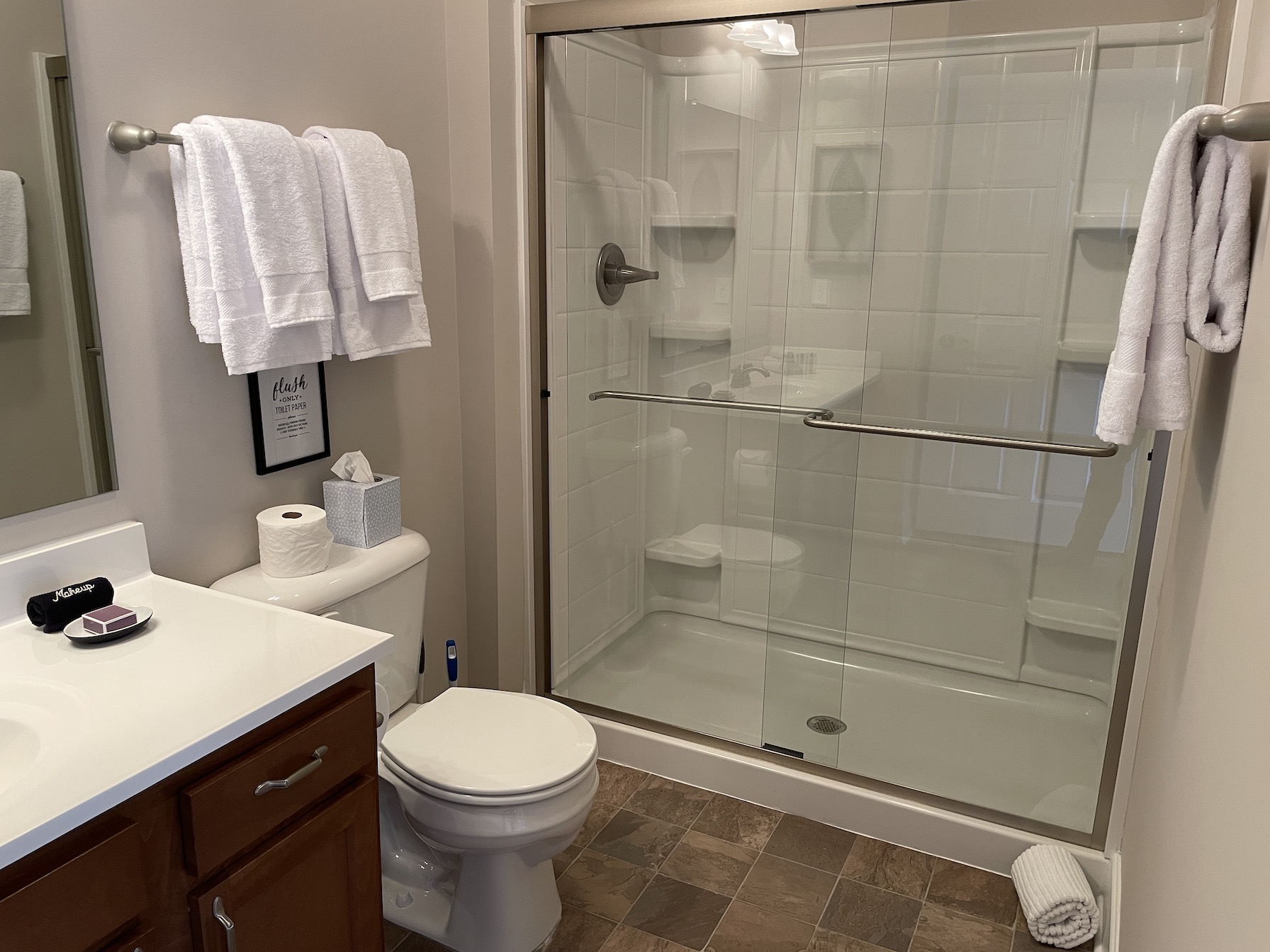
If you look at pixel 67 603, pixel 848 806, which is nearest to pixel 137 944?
pixel 67 603

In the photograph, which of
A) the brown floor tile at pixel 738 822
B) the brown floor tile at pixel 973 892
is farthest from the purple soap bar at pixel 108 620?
the brown floor tile at pixel 973 892

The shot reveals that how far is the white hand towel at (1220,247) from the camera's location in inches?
49.6

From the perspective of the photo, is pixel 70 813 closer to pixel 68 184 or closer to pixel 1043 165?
pixel 68 184

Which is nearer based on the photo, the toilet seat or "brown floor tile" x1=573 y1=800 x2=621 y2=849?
the toilet seat

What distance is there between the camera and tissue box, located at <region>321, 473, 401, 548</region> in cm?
195

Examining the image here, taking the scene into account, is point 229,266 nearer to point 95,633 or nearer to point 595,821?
point 95,633

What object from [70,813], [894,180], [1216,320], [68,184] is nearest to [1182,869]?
[1216,320]

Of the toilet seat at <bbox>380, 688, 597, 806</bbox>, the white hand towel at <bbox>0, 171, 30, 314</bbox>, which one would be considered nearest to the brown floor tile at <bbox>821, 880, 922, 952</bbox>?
the toilet seat at <bbox>380, 688, 597, 806</bbox>

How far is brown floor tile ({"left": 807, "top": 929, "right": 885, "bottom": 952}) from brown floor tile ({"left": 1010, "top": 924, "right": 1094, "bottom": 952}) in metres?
0.28

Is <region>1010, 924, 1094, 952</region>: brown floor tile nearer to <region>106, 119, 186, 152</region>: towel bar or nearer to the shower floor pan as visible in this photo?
the shower floor pan

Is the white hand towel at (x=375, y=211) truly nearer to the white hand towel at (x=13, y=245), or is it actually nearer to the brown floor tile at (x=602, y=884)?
the white hand towel at (x=13, y=245)

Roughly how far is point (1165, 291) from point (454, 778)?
1.37 meters

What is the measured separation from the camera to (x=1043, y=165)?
197 centimetres

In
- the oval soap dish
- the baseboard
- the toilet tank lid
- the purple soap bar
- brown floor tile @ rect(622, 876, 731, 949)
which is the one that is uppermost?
the purple soap bar
